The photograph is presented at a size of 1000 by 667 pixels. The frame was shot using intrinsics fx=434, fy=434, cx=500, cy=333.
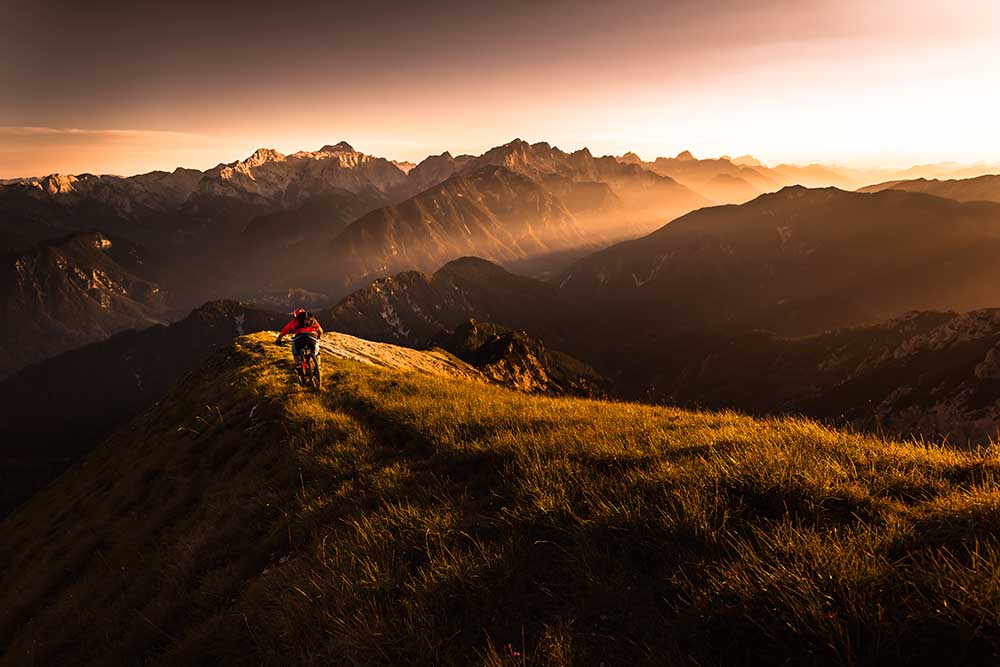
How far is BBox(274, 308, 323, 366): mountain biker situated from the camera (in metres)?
15.6

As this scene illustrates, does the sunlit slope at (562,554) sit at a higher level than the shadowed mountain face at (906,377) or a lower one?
higher

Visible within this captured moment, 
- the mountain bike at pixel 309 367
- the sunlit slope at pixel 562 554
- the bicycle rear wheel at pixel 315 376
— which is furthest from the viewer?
the mountain bike at pixel 309 367

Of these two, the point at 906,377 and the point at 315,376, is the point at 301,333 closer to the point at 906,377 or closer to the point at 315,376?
the point at 315,376

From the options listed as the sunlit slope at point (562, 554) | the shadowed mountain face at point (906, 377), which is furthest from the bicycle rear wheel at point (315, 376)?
the shadowed mountain face at point (906, 377)

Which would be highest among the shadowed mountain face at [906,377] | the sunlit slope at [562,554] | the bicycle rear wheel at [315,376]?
the sunlit slope at [562,554]

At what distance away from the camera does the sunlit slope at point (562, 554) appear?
2889mm

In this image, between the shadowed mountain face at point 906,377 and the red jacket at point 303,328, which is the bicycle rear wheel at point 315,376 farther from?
the shadowed mountain face at point 906,377

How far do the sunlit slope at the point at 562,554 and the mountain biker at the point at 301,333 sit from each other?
658 cm

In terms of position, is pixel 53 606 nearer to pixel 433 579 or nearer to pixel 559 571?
pixel 433 579

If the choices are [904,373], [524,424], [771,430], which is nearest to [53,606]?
[524,424]

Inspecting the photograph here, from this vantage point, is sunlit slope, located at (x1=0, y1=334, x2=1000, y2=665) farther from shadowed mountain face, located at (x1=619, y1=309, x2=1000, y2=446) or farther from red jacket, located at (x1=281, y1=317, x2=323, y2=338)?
shadowed mountain face, located at (x1=619, y1=309, x2=1000, y2=446)

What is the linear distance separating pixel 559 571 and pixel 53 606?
12591 millimetres

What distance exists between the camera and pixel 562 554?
4246mm

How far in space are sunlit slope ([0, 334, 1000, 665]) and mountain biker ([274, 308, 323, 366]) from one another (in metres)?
6.58
